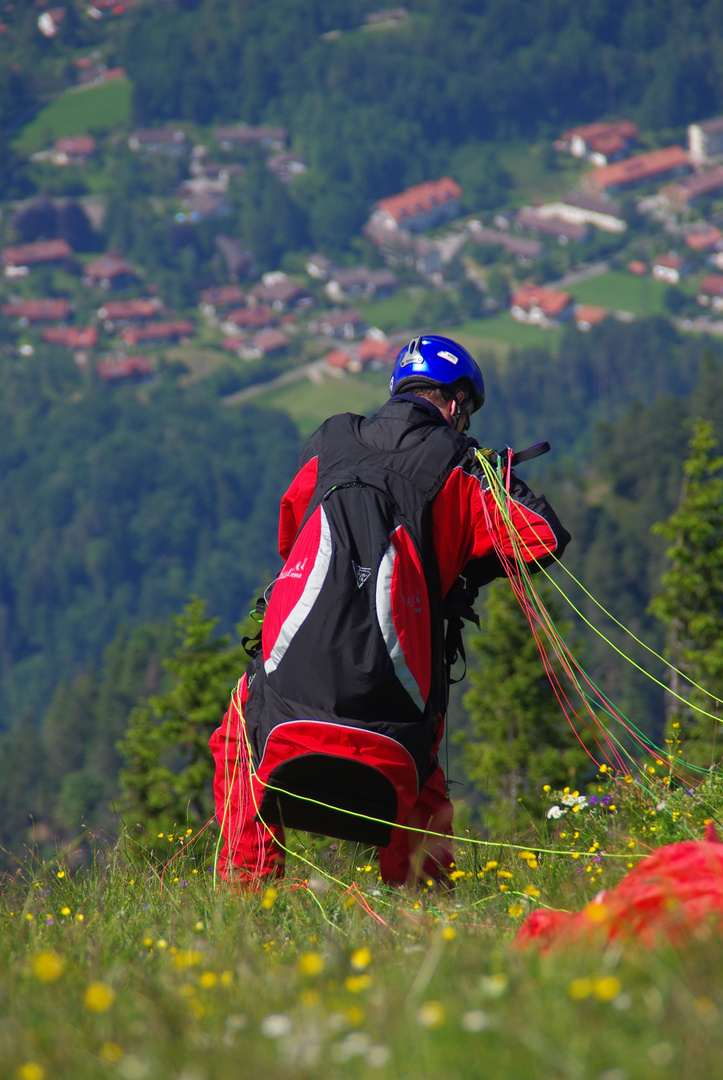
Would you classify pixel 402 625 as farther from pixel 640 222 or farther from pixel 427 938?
pixel 640 222

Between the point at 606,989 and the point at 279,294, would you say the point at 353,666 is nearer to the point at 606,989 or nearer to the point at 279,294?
the point at 606,989

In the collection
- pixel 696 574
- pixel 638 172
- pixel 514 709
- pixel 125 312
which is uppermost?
pixel 696 574

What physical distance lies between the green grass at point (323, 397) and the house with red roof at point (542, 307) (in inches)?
1096

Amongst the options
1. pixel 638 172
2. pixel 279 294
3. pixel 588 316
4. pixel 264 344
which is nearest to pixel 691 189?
pixel 638 172

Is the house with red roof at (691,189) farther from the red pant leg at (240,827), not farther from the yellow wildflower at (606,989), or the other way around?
→ the yellow wildflower at (606,989)

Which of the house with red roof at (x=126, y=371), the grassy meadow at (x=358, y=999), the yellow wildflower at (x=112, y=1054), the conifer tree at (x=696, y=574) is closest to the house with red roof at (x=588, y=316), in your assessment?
the house with red roof at (x=126, y=371)

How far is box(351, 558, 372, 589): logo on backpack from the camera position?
11.1 feet

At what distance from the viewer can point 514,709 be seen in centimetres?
1919

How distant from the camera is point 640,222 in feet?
569

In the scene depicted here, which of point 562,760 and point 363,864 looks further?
point 562,760

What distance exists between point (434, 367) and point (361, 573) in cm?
123

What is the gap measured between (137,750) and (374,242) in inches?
7176

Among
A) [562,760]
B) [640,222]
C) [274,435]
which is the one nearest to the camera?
[562,760]

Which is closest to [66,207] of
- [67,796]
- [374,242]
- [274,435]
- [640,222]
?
[374,242]
